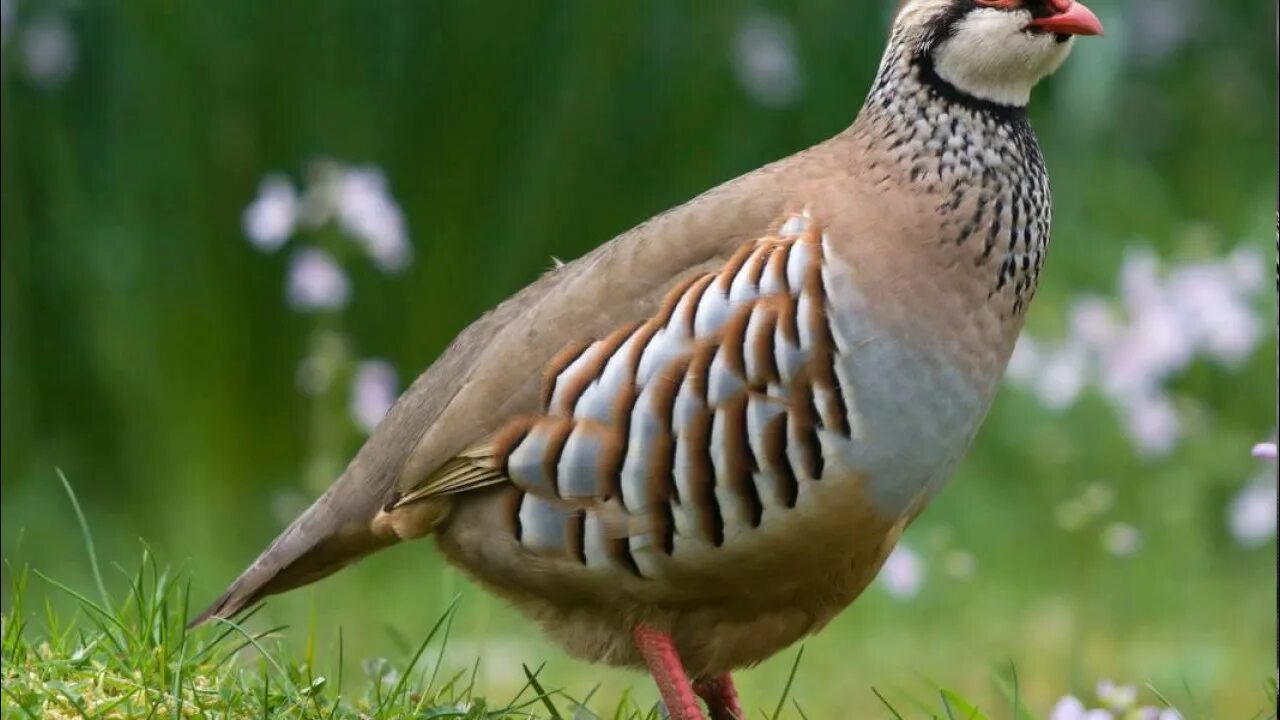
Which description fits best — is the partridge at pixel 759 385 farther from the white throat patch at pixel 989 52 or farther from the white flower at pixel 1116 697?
the white flower at pixel 1116 697

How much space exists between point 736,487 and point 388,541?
2.48ft

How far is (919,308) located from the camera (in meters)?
3.37

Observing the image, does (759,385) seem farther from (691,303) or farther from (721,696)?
(721,696)

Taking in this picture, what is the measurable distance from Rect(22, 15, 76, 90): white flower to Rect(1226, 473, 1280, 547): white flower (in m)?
3.58

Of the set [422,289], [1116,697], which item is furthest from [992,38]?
[422,289]

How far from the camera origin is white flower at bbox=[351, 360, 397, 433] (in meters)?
5.48

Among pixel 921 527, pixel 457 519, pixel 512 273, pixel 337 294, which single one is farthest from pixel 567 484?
pixel 921 527

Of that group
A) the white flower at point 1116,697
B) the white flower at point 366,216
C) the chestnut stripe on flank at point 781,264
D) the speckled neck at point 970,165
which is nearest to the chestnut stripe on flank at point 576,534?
the chestnut stripe on flank at point 781,264

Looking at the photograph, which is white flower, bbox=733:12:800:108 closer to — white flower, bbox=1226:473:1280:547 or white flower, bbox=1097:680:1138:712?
white flower, bbox=1226:473:1280:547

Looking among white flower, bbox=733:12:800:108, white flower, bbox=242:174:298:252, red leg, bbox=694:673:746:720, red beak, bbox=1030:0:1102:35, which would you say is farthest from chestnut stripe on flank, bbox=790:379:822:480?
white flower, bbox=733:12:800:108

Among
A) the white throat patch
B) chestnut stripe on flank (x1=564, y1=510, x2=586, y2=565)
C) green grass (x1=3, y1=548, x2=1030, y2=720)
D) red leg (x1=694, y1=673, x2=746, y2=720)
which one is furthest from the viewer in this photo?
red leg (x1=694, y1=673, x2=746, y2=720)

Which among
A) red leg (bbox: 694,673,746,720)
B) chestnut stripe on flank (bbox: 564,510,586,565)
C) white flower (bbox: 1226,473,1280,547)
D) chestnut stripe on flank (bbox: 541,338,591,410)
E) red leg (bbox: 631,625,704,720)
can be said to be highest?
chestnut stripe on flank (bbox: 541,338,591,410)

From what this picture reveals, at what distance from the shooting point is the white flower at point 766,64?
6.36 m

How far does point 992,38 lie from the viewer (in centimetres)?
354
